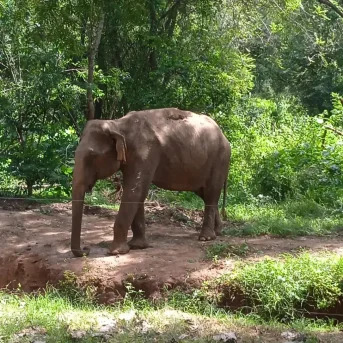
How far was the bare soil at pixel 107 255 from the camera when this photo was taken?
7.26 meters

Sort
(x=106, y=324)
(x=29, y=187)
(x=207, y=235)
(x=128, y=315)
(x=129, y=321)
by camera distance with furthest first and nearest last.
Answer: (x=29, y=187) < (x=207, y=235) < (x=128, y=315) < (x=129, y=321) < (x=106, y=324)

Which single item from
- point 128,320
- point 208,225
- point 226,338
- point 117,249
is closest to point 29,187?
point 208,225

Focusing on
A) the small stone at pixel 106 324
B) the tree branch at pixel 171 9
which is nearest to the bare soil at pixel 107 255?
the small stone at pixel 106 324

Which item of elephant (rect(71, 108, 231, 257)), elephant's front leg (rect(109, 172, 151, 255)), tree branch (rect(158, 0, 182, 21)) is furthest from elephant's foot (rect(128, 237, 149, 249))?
tree branch (rect(158, 0, 182, 21))

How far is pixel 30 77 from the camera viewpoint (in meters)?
13.1

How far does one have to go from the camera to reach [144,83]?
51.8 feet

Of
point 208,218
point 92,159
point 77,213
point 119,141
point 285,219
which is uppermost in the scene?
point 119,141

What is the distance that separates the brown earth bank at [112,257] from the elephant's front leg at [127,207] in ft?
0.57

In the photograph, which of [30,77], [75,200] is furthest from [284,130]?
[75,200]

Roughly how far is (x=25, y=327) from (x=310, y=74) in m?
25.3

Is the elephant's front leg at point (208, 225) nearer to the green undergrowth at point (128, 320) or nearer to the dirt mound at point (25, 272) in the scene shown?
the green undergrowth at point (128, 320)

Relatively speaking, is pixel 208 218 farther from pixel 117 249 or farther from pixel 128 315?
pixel 128 315

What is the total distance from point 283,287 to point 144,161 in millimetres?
2539

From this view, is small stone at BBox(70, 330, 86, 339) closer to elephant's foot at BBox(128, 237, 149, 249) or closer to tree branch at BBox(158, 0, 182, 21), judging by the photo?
elephant's foot at BBox(128, 237, 149, 249)
